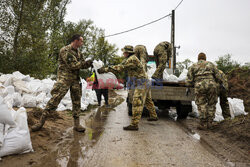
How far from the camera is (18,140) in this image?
2.36m

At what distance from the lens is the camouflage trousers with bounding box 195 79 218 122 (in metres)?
4.54

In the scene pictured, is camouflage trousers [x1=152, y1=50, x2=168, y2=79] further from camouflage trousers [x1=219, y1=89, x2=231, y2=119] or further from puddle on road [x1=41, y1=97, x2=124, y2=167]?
puddle on road [x1=41, y1=97, x2=124, y2=167]

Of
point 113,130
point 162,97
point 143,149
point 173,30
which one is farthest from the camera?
point 173,30

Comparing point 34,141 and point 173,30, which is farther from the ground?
point 173,30

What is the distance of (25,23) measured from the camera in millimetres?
10047

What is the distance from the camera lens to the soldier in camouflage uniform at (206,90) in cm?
455

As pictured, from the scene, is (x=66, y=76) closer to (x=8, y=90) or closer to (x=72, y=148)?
(x=72, y=148)

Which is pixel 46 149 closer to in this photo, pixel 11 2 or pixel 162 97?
pixel 162 97

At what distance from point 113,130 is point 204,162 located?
2130 mm

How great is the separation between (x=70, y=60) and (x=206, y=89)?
3.16m

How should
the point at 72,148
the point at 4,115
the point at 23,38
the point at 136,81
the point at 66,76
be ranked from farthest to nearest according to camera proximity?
the point at 23,38 → the point at 136,81 → the point at 66,76 → the point at 72,148 → the point at 4,115

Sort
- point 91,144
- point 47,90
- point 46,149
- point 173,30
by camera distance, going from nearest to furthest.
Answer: point 46,149 < point 91,144 < point 47,90 < point 173,30

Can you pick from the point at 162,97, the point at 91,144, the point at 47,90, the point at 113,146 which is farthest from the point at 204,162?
the point at 47,90

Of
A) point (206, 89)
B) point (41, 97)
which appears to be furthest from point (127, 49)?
point (41, 97)
